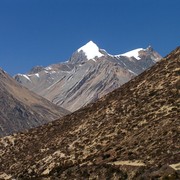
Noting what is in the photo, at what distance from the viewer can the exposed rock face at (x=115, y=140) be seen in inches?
1417

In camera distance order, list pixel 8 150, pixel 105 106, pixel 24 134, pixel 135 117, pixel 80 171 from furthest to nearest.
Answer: pixel 24 134, pixel 8 150, pixel 105 106, pixel 135 117, pixel 80 171

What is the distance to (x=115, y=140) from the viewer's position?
4909cm

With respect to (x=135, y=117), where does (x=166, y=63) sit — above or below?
above

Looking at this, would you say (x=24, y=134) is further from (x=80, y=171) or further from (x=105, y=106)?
(x=80, y=171)

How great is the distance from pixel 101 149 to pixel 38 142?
20.4 m

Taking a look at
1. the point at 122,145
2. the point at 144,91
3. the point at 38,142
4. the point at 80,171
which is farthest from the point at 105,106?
the point at 80,171

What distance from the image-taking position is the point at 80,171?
37594 mm

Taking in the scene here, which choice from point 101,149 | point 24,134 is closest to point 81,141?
point 101,149

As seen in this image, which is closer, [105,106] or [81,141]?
[81,141]

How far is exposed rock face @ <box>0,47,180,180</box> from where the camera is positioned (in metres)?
36.0

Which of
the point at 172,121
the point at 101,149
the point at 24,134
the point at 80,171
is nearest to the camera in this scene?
the point at 80,171

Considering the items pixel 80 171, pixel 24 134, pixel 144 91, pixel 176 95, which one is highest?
pixel 24 134

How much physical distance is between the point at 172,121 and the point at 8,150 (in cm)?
3214

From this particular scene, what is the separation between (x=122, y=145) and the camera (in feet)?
149
